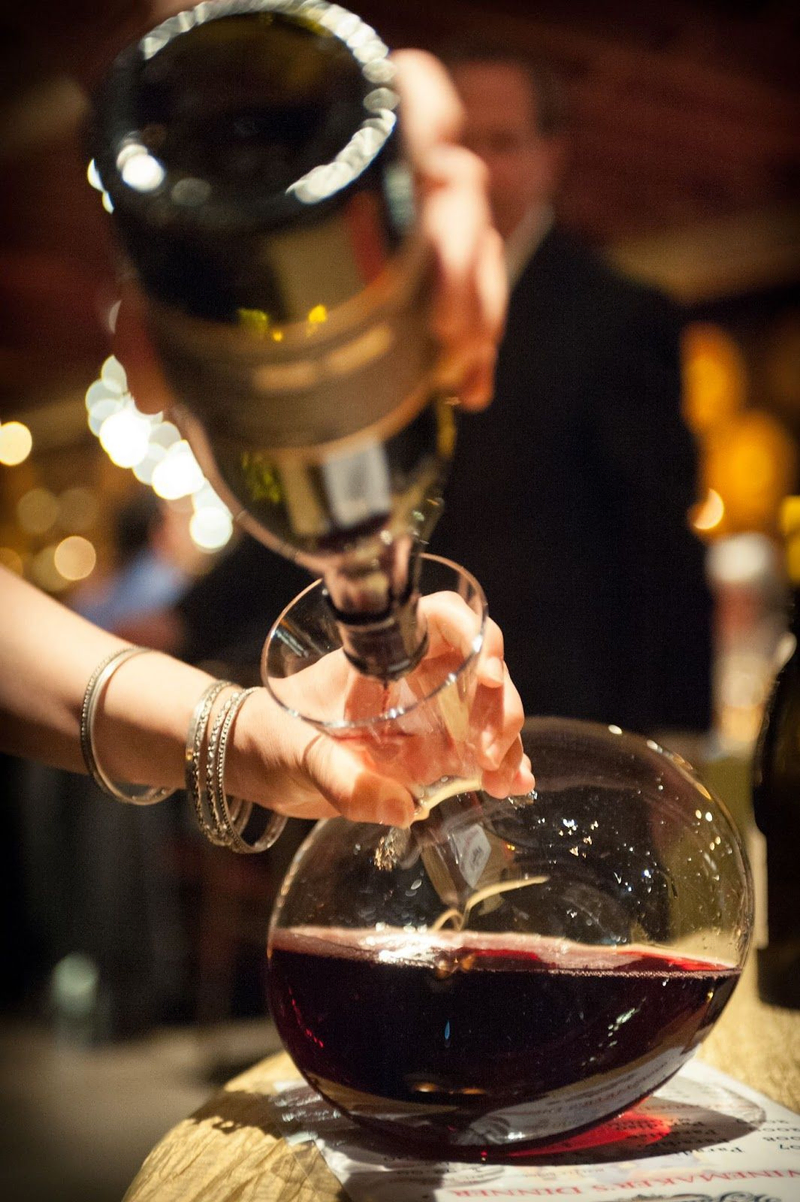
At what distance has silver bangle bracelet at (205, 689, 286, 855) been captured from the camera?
49 cm

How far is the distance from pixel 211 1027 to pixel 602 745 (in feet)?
7.48

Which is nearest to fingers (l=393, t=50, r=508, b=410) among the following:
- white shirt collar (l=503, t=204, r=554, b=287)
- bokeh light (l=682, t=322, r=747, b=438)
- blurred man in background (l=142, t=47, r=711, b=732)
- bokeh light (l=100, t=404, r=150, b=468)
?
blurred man in background (l=142, t=47, r=711, b=732)

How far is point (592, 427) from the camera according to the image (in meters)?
1.46

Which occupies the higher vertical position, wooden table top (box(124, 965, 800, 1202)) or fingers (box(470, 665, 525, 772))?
fingers (box(470, 665, 525, 772))

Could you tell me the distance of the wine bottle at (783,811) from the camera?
0.68 metres

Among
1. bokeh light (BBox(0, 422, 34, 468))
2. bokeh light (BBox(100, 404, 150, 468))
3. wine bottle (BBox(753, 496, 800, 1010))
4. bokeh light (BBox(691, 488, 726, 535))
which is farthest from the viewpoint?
bokeh light (BBox(0, 422, 34, 468))

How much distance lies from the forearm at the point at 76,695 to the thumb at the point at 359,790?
0.34 ft

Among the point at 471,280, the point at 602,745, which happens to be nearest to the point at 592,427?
the point at 602,745

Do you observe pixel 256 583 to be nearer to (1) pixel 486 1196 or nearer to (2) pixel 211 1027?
(1) pixel 486 1196

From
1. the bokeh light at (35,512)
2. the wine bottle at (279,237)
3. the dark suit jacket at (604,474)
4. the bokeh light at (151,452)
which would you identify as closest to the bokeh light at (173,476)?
the bokeh light at (151,452)

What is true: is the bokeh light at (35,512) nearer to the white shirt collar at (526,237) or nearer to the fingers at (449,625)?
the white shirt collar at (526,237)

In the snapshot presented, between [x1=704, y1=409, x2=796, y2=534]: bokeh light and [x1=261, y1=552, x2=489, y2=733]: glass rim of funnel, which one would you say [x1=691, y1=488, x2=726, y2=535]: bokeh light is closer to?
[x1=704, y1=409, x2=796, y2=534]: bokeh light

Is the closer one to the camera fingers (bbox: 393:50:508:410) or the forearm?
fingers (bbox: 393:50:508:410)

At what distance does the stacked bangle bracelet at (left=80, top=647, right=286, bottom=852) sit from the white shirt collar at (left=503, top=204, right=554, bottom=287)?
1.14 meters
